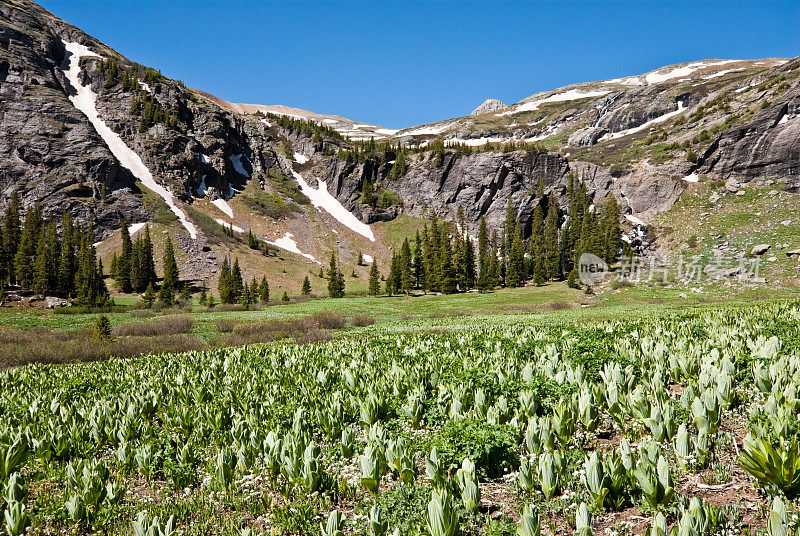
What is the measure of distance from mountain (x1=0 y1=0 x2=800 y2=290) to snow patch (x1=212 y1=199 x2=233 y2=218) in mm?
583

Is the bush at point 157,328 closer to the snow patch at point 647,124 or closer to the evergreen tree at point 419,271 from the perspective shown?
the evergreen tree at point 419,271

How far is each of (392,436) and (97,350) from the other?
18.7 meters

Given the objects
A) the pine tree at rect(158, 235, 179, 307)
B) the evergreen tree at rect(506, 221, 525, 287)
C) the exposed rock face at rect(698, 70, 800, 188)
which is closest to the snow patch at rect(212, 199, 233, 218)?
the pine tree at rect(158, 235, 179, 307)

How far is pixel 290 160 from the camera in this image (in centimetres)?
14575

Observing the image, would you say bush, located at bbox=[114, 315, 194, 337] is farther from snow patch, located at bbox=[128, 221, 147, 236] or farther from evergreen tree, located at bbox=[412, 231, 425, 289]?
snow patch, located at bbox=[128, 221, 147, 236]

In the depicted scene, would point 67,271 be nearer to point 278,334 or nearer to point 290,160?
point 278,334

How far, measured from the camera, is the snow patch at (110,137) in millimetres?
102625

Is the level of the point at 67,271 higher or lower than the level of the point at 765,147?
lower

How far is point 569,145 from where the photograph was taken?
14838 cm

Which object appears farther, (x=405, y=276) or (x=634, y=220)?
(x=634, y=220)

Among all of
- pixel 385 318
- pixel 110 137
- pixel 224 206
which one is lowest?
pixel 385 318

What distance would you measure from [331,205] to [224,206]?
3201 cm

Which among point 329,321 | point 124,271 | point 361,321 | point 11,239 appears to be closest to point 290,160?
point 124,271

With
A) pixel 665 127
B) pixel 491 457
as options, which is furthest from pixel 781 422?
pixel 665 127
